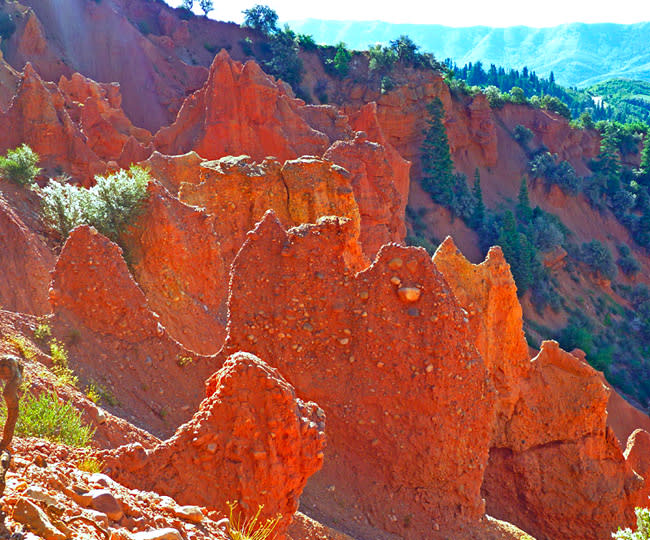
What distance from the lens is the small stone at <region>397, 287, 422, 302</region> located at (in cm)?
779

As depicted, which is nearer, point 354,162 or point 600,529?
point 600,529

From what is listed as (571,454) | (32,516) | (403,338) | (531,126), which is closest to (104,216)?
(403,338)

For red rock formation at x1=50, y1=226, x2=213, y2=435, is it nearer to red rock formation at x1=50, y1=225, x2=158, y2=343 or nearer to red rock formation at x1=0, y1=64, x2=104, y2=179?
red rock formation at x1=50, y1=225, x2=158, y2=343

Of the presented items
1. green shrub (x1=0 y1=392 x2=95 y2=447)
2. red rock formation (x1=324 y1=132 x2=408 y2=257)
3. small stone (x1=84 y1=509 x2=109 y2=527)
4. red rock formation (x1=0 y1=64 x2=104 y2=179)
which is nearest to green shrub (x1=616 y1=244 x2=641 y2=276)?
red rock formation (x1=324 y1=132 x2=408 y2=257)

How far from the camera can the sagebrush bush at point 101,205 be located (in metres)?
13.6

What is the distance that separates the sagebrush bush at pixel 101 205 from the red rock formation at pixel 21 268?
1.05m

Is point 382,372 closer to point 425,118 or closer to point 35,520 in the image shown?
point 35,520

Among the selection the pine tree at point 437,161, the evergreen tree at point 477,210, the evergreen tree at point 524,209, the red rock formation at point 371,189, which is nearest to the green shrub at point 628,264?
the evergreen tree at point 524,209

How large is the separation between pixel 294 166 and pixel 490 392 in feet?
36.2

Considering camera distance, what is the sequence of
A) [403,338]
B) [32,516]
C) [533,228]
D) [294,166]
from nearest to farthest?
[32,516]
[403,338]
[294,166]
[533,228]

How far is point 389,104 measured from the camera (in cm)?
4634

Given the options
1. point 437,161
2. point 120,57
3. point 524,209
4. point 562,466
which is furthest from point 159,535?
point 524,209

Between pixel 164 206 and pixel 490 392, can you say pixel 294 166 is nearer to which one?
pixel 164 206

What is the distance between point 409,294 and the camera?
7789mm
